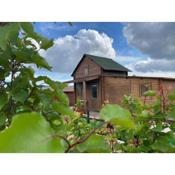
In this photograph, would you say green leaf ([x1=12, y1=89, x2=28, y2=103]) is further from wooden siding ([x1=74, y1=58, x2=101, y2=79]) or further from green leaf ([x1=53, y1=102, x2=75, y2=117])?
wooden siding ([x1=74, y1=58, x2=101, y2=79])

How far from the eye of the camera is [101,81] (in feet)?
11.0

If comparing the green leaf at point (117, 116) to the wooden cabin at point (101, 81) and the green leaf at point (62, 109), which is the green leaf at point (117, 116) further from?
the wooden cabin at point (101, 81)

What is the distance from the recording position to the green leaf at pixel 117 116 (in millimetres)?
137

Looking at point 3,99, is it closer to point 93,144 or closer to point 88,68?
point 93,144

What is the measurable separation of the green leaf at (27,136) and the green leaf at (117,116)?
0.03 metres

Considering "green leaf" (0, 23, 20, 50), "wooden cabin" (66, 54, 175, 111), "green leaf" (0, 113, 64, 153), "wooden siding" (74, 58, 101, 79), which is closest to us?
"green leaf" (0, 113, 64, 153)

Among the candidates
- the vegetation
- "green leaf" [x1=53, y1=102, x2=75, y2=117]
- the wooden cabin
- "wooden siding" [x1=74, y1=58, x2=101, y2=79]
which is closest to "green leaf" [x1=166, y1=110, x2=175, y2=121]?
the vegetation

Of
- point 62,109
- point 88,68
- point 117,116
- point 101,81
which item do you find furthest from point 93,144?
point 88,68

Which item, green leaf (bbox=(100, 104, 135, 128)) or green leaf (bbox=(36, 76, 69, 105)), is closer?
green leaf (bbox=(100, 104, 135, 128))

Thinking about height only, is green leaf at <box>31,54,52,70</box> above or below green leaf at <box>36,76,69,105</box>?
above

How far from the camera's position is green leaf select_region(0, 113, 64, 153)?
0.12 m

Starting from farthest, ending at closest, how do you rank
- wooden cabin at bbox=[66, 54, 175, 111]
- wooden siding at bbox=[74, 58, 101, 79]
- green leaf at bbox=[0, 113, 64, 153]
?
wooden siding at bbox=[74, 58, 101, 79]
wooden cabin at bbox=[66, 54, 175, 111]
green leaf at bbox=[0, 113, 64, 153]

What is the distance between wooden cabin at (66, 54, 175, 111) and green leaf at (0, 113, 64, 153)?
88.3 inches
